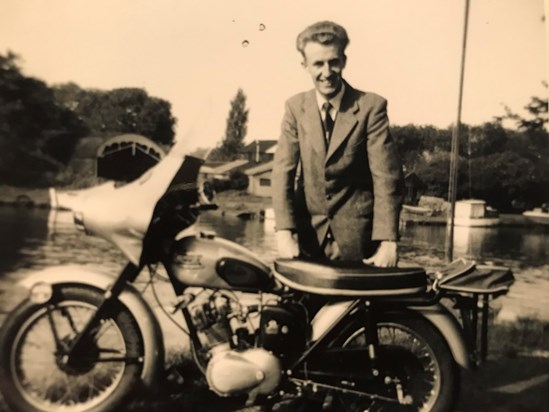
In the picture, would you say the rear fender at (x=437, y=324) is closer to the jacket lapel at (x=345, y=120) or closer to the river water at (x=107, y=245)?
the river water at (x=107, y=245)

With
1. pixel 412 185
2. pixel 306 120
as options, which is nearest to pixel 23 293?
pixel 306 120

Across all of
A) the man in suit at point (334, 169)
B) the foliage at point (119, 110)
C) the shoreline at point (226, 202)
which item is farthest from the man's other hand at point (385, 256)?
the foliage at point (119, 110)

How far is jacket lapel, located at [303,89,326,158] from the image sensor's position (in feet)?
8.18

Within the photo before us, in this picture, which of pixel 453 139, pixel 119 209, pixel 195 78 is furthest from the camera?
pixel 453 139

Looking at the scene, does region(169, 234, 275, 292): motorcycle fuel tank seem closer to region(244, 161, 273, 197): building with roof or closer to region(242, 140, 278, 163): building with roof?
region(244, 161, 273, 197): building with roof

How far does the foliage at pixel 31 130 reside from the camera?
8.29 ft

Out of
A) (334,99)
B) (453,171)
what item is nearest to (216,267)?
(334,99)

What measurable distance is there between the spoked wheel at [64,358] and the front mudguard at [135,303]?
0.03 m

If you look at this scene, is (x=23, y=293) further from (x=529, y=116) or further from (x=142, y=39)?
(x=529, y=116)

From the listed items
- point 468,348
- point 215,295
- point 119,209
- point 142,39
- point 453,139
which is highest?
Answer: point 142,39

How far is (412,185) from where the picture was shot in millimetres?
2596

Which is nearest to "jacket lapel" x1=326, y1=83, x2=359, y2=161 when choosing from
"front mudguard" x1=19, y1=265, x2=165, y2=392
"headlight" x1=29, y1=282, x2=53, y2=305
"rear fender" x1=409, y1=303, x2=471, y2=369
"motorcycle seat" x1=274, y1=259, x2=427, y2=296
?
"motorcycle seat" x1=274, y1=259, x2=427, y2=296

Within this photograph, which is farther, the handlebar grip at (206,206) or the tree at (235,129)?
the tree at (235,129)

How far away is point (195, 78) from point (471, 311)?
5.16 ft
